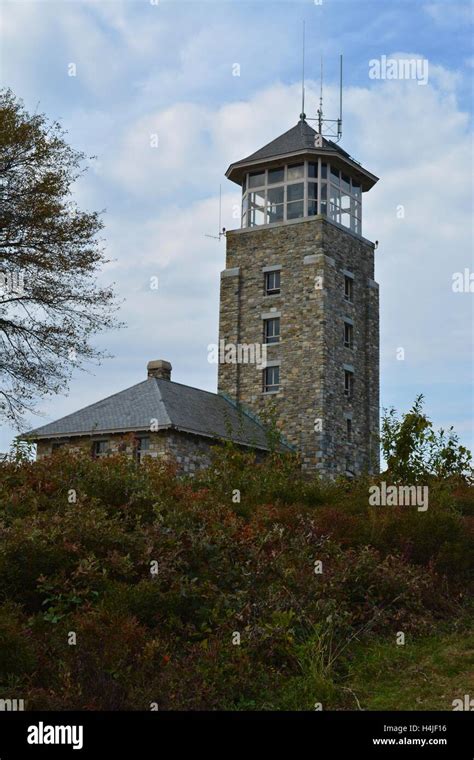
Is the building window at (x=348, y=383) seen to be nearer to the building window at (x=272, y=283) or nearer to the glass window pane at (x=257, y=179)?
the building window at (x=272, y=283)

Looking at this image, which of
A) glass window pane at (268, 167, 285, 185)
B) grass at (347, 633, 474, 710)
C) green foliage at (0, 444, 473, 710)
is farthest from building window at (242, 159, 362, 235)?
grass at (347, 633, 474, 710)

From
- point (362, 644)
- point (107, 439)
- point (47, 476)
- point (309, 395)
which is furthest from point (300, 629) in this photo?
point (309, 395)

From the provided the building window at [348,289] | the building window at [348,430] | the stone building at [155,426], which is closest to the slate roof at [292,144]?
the building window at [348,289]

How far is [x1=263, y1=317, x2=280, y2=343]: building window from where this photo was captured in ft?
121

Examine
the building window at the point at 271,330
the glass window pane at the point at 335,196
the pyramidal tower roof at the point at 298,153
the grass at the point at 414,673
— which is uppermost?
the pyramidal tower roof at the point at 298,153

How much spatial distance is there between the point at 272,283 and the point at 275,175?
4588 millimetres

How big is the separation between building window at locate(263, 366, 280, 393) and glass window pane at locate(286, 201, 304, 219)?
6.40m

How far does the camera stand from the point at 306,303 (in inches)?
1419

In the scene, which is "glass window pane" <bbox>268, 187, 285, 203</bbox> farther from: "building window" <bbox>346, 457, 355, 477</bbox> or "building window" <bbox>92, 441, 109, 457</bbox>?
"building window" <bbox>92, 441, 109, 457</bbox>

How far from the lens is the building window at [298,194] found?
122ft

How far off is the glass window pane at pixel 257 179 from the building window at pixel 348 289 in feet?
17.5

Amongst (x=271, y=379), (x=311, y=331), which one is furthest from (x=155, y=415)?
(x=311, y=331)

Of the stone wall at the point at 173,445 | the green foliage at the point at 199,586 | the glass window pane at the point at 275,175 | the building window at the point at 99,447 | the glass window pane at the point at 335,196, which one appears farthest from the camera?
the glass window pane at the point at 275,175
